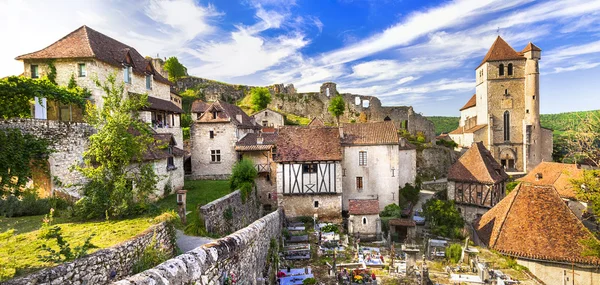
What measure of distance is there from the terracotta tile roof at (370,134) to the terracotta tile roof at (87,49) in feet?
52.8

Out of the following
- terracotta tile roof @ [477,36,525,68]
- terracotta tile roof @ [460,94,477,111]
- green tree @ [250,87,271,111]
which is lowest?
terracotta tile roof @ [460,94,477,111]

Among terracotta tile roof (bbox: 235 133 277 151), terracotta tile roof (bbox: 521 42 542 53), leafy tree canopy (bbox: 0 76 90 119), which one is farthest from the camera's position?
terracotta tile roof (bbox: 521 42 542 53)

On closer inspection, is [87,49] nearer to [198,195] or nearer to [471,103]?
[198,195]

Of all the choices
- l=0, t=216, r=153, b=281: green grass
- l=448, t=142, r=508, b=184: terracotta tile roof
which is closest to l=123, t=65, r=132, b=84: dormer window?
l=0, t=216, r=153, b=281: green grass

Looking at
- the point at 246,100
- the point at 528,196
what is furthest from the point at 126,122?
the point at 246,100

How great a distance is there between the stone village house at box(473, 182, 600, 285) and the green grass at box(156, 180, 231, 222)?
15.4 metres

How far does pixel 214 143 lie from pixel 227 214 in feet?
40.6

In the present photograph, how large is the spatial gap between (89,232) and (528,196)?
19990 mm

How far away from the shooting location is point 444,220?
20.8 metres

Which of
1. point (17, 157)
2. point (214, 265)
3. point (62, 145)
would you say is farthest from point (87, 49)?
point (214, 265)

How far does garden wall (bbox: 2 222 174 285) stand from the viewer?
4723mm

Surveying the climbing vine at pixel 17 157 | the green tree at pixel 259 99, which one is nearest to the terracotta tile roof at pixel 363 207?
the climbing vine at pixel 17 157

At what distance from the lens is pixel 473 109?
41812mm

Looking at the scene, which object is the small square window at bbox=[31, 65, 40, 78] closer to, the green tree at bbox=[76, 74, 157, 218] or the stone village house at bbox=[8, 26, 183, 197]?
the stone village house at bbox=[8, 26, 183, 197]
